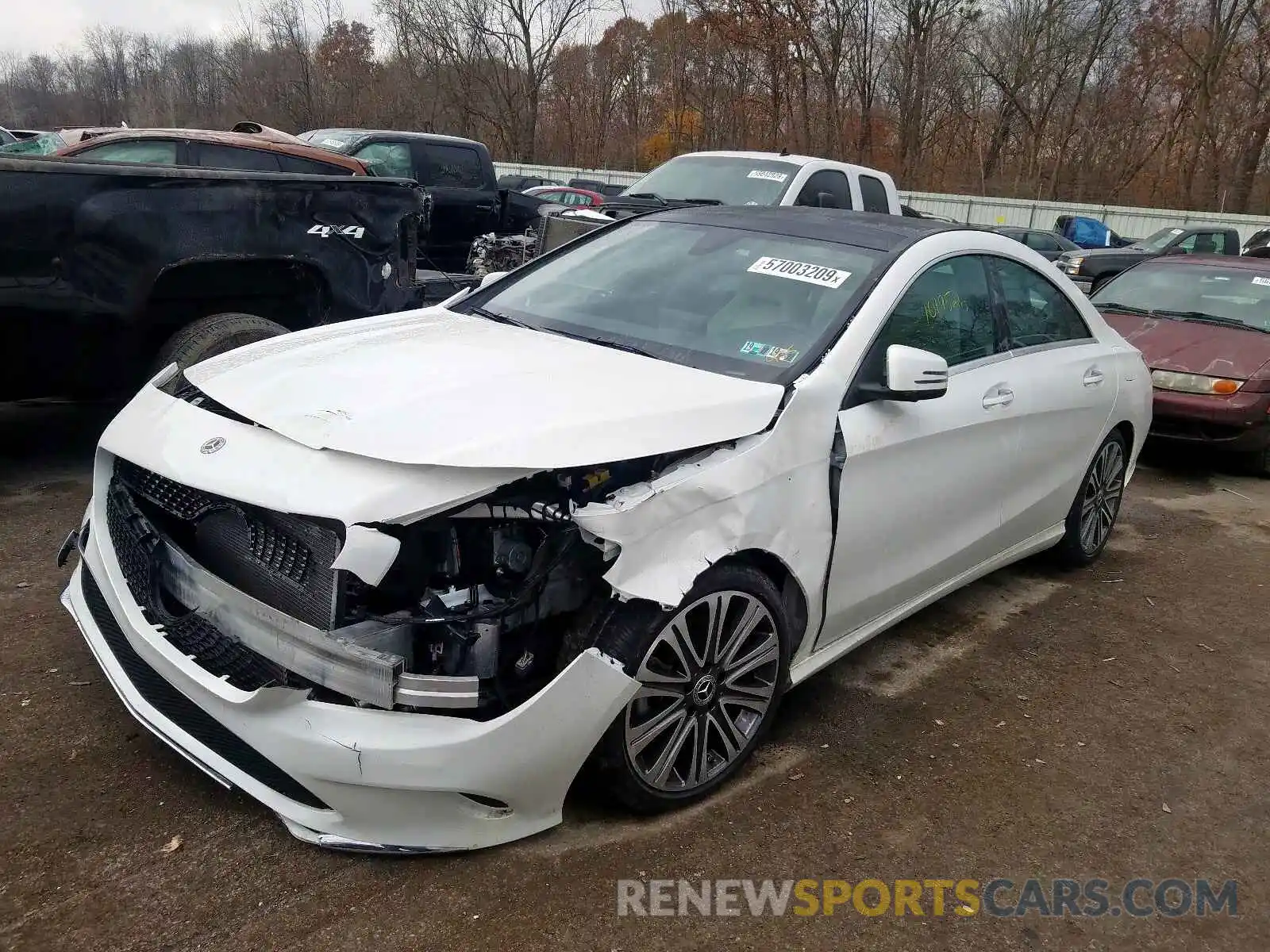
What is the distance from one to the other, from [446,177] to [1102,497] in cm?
835

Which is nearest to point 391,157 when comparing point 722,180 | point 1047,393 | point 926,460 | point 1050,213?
point 722,180

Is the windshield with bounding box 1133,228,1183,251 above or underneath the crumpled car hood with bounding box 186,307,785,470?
underneath

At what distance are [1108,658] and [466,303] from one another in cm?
311

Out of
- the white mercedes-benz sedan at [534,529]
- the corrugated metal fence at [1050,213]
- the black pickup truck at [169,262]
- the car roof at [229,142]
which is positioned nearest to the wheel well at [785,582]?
the white mercedes-benz sedan at [534,529]

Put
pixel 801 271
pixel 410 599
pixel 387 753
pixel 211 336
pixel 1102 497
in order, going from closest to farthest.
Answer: pixel 387 753
pixel 410 599
pixel 801 271
pixel 211 336
pixel 1102 497

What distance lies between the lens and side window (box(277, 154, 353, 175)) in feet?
26.1

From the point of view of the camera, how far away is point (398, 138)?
11023 mm

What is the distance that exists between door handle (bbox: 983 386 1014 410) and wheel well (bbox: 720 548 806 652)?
1237mm

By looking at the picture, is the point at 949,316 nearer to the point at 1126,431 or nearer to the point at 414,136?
the point at 1126,431

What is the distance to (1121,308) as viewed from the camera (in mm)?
8250

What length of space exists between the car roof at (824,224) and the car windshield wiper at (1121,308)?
15.4ft

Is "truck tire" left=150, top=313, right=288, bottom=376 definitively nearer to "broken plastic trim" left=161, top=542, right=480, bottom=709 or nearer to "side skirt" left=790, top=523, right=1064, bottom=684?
"broken plastic trim" left=161, top=542, right=480, bottom=709

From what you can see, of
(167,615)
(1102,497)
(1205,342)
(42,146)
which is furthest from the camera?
(42,146)

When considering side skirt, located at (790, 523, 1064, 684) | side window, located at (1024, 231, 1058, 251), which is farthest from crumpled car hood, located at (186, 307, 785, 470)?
side window, located at (1024, 231, 1058, 251)
